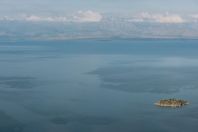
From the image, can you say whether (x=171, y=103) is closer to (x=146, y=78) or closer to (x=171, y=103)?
(x=171, y=103)

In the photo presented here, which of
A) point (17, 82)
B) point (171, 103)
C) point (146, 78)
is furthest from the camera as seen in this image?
point (146, 78)

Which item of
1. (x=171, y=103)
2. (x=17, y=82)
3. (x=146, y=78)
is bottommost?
(x=171, y=103)

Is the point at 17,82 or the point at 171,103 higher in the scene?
the point at 17,82

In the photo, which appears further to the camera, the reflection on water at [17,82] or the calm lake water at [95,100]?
the reflection on water at [17,82]

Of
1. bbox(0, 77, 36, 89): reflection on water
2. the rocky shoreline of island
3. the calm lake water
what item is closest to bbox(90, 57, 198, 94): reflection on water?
the calm lake water

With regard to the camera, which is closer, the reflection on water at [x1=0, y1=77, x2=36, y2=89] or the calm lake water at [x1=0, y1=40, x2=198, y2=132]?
the calm lake water at [x1=0, y1=40, x2=198, y2=132]

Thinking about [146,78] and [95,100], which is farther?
[146,78]

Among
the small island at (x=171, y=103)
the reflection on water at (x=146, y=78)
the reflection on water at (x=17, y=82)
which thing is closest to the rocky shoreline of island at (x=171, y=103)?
the small island at (x=171, y=103)

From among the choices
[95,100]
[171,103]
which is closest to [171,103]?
[171,103]

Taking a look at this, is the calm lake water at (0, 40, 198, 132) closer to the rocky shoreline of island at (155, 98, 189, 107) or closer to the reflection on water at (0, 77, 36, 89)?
the reflection on water at (0, 77, 36, 89)

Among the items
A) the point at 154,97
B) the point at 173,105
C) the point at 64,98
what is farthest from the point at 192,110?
the point at 64,98

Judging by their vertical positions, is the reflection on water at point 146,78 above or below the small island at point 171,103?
above

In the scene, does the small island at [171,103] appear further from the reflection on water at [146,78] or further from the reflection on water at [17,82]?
the reflection on water at [17,82]
